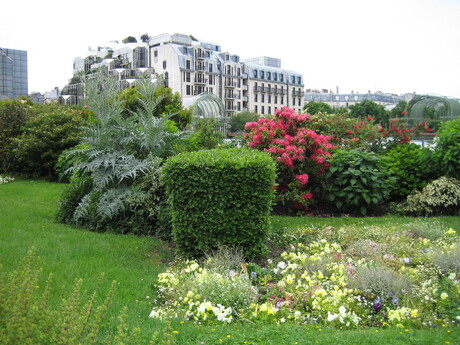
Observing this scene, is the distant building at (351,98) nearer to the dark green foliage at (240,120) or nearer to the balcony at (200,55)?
the balcony at (200,55)

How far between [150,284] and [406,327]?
2752mm

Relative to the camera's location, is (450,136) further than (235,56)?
No

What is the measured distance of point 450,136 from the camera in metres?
9.62

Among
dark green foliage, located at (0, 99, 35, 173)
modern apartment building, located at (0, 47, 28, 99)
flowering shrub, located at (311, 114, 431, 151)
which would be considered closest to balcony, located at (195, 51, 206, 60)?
modern apartment building, located at (0, 47, 28, 99)

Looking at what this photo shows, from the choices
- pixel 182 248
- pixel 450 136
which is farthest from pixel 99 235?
pixel 450 136

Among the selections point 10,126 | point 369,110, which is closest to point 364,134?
point 10,126

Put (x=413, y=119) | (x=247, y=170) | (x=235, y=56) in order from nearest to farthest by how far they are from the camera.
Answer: (x=247, y=170) → (x=413, y=119) → (x=235, y=56)

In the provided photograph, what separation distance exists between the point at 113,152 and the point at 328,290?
4743mm

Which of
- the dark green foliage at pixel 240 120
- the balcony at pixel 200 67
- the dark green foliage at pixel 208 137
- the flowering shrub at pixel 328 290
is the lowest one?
the flowering shrub at pixel 328 290

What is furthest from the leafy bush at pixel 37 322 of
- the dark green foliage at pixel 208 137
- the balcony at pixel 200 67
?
the balcony at pixel 200 67

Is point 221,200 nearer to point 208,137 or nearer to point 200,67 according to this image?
point 208,137

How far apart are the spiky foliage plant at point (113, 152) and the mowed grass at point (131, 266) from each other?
1.73 feet

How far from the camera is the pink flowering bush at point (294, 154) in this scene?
948 cm

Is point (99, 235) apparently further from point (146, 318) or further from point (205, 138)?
point (205, 138)
